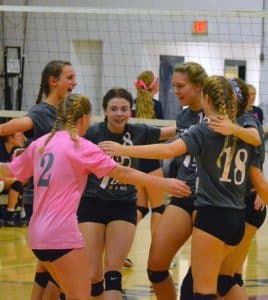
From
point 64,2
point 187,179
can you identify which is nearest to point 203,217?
point 187,179

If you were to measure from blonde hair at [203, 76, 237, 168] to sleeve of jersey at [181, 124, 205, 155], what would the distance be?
13cm

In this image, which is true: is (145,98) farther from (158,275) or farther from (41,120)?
(158,275)

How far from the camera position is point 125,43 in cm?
1612

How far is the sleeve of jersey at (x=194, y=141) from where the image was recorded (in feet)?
14.6

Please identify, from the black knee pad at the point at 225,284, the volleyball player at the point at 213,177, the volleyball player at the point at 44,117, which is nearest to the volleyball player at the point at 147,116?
the volleyball player at the point at 44,117

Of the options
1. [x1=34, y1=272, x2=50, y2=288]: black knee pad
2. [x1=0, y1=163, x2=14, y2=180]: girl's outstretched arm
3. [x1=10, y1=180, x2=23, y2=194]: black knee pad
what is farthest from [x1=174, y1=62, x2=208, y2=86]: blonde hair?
[x1=10, y1=180, x2=23, y2=194]: black knee pad

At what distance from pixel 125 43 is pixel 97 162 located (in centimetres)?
1199

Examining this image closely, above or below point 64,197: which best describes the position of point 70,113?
above

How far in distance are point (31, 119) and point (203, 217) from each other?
140 centimetres

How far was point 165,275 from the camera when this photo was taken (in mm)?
5195

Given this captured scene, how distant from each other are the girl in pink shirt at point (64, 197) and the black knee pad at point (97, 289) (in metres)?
0.77

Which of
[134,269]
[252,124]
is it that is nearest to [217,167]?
[252,124]

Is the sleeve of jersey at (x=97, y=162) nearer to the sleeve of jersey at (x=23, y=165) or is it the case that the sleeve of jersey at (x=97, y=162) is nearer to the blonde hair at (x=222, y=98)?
the sleeve of jersey at (x=23, y=165)

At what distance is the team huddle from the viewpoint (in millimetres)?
4340
